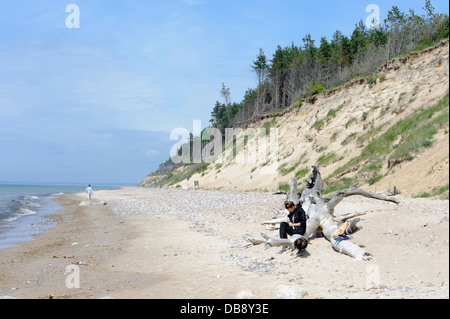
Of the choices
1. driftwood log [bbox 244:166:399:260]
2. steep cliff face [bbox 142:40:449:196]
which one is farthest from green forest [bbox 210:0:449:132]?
driftwood log [bbox 244:166:399:260]

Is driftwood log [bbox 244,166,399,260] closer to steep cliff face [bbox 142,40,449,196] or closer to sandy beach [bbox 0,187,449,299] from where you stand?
sandy beach [bbox 0,187,449,299]

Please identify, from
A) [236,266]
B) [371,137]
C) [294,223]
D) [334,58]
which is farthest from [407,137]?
[334,58]

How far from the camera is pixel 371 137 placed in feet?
87.1

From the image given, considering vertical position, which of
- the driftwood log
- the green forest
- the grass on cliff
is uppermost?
the green forest

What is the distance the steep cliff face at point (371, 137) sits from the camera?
706 inches

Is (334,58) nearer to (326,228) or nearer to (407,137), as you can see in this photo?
(407,137)

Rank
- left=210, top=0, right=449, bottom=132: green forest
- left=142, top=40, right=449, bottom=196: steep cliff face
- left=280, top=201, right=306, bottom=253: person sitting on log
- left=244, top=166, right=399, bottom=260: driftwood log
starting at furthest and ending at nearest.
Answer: left=210, top=0, right=449, bottom=132: green forest < left=142, top=40, right=449, bottom=196: steep cliff face < left=280, top=201, right=306, bottom=253: person sitting on log < left=244, top=166, right=399, bottom=260: driftwood log

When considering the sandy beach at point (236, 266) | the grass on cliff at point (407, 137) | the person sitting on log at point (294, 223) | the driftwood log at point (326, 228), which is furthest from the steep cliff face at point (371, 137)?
the person sitting on log at point (294, 223)

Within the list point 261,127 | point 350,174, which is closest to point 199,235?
point 350,174

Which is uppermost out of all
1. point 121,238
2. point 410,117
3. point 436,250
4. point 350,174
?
point 410,117

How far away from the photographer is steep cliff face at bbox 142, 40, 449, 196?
58.8 feet
